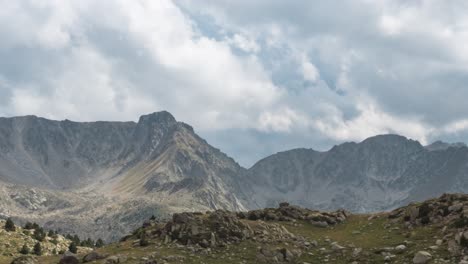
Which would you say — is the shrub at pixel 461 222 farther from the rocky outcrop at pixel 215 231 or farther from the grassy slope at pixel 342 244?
the rocky outcrop at pixel 215 231

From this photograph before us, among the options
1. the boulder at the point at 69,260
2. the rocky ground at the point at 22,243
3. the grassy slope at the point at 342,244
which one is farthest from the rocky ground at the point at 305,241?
the rocky ground at the point at 22,243

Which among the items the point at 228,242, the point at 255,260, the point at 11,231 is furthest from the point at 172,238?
the point at 11,231

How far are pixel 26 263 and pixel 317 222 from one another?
118ft

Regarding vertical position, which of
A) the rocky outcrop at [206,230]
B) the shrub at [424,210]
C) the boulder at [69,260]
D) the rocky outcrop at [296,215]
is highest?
the shrub at [424,210]

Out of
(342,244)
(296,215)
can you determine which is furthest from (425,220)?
(296,215)

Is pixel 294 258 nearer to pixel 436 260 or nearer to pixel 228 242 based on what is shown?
pixel 228 242

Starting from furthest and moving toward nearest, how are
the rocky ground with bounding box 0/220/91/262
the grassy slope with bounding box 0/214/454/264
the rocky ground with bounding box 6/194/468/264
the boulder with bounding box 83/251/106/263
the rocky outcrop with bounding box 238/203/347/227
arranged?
the rocky ground with bounding box 0/220/91/262 → the rocky outcrop with bounding box 238/203/347/227 → the boulder with bounding box 83/251/106/263 → the grassy slope with bounding box 0/214/454/264 → the rocky ground with bounding box 6/194/468/264

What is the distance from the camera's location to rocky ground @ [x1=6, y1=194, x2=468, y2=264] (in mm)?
44969

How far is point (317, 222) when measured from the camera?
65688mm

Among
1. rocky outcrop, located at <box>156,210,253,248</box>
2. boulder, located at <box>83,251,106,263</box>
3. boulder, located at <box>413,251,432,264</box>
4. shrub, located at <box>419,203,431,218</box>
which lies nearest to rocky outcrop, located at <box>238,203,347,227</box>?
rocky outcrop, located at <box>156,210,253,248</box>

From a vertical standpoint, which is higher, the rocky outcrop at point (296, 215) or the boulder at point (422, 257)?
the rocky outcrop at point (296, 215)

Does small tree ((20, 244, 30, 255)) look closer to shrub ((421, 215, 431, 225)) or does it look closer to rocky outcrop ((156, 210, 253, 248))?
rocky outcrop ((156, 210, 253, 248))

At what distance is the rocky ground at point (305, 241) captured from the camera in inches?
1770

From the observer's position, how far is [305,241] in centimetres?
5478
